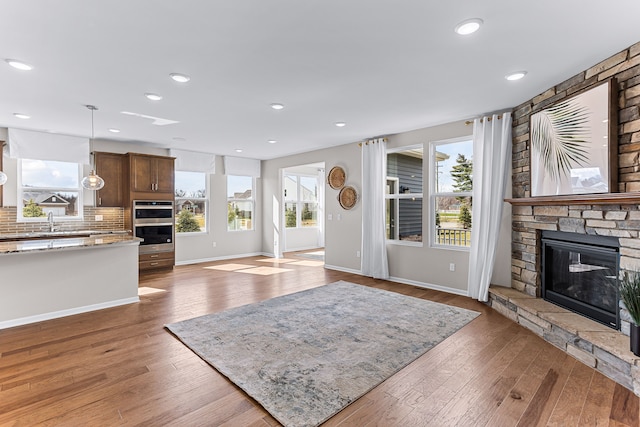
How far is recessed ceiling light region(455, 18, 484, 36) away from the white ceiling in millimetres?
57

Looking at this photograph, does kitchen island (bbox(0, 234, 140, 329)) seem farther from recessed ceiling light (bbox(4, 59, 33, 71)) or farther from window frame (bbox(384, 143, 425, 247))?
window frame (bbox(384, 143, 425, 247))

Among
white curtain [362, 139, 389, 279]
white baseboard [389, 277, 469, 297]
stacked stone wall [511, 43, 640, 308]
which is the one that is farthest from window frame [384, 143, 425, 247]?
stacked stone wall [511, 43, 640, 308]

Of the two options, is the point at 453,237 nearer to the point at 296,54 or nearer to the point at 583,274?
the point at 583,274

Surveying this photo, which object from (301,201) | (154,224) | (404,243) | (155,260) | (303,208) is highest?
(301,201)

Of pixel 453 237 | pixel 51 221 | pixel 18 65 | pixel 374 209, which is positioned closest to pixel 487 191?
pixel 453 237

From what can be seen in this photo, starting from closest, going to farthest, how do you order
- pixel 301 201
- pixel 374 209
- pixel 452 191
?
1. pixel 452 191
2. pixel 374 209
3. pixel 301 201

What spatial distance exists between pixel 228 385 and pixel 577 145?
3.83m

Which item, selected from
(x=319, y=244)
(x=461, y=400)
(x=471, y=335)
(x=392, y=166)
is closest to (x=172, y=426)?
(x=461, y=400)

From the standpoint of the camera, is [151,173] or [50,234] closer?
[50,234]

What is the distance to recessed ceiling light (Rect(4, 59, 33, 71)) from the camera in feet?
9.29

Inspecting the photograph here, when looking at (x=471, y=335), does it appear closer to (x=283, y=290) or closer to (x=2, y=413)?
(x=283, y=290)

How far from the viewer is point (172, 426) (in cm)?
195

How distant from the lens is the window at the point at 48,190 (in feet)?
18.1

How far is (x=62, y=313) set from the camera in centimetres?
390
